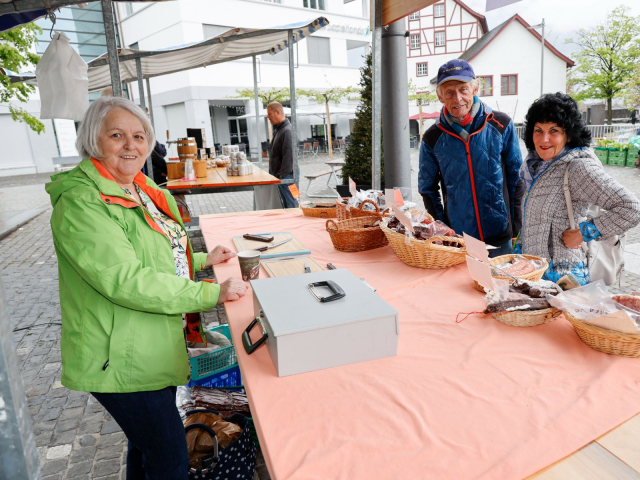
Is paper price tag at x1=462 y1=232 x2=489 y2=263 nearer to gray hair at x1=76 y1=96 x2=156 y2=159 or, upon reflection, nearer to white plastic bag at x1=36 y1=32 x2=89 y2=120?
gray hair at x1=76 y1=96 x2=156 y2=159

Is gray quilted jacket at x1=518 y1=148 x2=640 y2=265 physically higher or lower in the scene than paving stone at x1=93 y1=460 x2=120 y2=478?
higher

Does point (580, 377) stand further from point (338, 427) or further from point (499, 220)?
point (499, 220)

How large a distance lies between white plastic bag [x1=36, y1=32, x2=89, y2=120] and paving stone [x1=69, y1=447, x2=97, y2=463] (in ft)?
8.57

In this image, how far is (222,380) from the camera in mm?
2545

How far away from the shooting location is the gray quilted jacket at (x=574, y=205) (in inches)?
79.3

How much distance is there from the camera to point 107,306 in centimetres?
148

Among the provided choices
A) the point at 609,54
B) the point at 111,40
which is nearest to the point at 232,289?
the point at 111,40

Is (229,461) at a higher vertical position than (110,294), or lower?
lower

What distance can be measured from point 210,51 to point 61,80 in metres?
3.67

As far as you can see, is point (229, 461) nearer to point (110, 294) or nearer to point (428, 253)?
point (110, 294)

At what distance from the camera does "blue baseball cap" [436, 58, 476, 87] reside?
2614mm

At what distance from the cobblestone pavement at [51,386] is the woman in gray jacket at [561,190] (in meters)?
1.89

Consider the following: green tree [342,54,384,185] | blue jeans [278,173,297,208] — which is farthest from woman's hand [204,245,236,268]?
green tree [342,54,384,185]

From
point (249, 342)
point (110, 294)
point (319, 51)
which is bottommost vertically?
point (249, 342)
